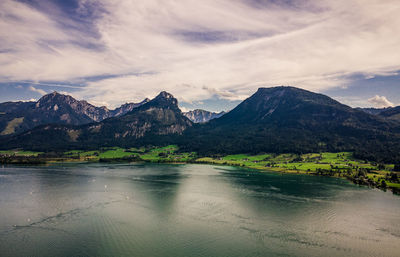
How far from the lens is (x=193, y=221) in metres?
66.3

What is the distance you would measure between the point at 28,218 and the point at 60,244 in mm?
21975

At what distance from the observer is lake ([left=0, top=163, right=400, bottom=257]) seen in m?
49.4

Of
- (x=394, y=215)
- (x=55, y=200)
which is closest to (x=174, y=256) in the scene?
(x=55, y=200)

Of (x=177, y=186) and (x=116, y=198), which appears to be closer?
(x=116, y=198)

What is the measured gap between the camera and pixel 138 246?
49750mm

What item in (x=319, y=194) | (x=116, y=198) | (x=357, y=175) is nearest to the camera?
(x=116, y=198)

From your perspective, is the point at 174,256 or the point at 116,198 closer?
the point at 174,256

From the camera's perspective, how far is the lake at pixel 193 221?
1946 inches

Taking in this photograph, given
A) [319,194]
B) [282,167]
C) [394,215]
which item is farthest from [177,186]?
[282,167]

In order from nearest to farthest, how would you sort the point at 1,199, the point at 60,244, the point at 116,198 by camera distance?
the point at 60,244 → the point at 1,199 → the point at 116,198

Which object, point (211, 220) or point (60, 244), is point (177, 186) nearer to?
point (211, 220)

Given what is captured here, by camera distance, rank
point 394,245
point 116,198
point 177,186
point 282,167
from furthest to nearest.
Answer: point 282,167 < point 177,186 < point 116,198 < point 394,245

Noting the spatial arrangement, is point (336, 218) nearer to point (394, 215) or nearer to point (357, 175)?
point (394, 215)

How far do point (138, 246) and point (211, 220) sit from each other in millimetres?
23543
